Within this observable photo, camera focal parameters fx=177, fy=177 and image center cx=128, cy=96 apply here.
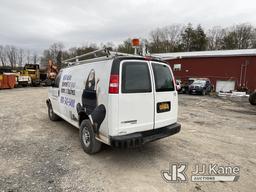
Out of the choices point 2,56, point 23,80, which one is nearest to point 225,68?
point 23,80

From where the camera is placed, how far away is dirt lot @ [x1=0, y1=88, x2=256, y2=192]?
112 inches

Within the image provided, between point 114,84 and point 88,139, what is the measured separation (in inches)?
63.0

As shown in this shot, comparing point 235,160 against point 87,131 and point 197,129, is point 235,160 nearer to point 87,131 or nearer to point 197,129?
point 197,129

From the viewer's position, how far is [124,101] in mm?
3145

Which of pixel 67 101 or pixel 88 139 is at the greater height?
pixel 67 101

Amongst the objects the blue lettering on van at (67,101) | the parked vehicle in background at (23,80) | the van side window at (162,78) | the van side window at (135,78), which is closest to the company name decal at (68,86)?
the blue lettering on van at (67,101)

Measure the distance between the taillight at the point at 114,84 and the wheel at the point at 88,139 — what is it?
1.09 m

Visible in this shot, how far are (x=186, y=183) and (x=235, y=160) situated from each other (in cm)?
155

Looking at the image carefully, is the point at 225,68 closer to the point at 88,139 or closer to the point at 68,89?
the point at 68,89

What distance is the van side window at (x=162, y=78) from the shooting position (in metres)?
3.67

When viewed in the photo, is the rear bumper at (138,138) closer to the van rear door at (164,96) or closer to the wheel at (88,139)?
the van rear door at (164,96)

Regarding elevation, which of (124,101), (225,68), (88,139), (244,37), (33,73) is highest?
(244,37)

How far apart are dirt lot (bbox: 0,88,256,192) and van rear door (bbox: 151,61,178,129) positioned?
837 mm

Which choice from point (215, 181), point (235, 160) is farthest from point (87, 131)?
point (235, 160)
